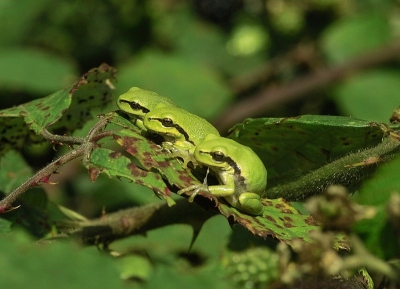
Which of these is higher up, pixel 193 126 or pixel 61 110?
pixel 61 110

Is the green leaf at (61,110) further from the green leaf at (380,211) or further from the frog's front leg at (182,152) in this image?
the green leaf at (380,211)

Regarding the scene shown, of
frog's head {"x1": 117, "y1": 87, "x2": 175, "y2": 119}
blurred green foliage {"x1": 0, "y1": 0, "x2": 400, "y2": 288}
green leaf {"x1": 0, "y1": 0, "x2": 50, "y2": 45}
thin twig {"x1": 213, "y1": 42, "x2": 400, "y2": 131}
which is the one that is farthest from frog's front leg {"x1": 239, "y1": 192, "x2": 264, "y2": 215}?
green leaf {"x1": 0, "y1": 0, "x2": 50, "y2": 45}

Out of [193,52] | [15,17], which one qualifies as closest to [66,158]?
[15,17]

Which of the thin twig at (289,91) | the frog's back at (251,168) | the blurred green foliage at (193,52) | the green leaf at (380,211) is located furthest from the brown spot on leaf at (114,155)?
the thin twig at (289,91)

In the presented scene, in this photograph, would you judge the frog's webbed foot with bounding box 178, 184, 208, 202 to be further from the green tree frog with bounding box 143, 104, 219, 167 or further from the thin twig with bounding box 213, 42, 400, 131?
the thin twig with bounding box 213, 42, 400, 131

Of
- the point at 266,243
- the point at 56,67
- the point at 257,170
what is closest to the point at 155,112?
the point at 257,170

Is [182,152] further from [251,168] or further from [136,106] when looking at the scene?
[136,106]

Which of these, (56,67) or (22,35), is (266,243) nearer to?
(56,67)
